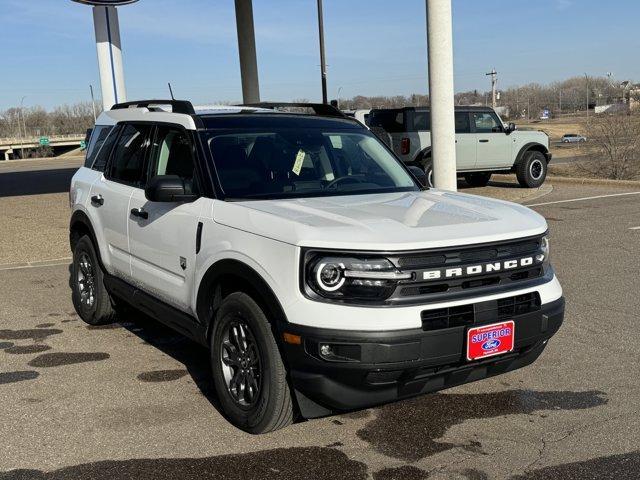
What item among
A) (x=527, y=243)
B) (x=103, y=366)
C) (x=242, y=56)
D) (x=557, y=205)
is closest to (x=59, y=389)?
(x=103, y=366)

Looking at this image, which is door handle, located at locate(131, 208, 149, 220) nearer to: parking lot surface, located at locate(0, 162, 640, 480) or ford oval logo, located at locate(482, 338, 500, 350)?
parking lot surface, located at locate(0, 162, 640, 480)

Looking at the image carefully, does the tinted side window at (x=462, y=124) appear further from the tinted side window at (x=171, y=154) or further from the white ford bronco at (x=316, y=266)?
the tinted side window at (x=171, y=154)

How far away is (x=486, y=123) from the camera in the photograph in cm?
1647

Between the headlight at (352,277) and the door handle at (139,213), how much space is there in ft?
6.19

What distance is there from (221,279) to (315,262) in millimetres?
835

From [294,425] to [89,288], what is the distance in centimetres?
302

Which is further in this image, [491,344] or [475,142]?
[475,142]

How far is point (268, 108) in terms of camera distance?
5.51 m

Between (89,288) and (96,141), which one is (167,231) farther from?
(96,141)

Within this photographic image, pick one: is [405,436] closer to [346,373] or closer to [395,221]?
[346,373]

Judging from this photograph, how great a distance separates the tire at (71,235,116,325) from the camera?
232 inches

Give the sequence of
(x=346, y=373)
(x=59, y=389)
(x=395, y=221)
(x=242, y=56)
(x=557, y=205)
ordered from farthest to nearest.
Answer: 1. (x=242, y=56)
2. (x=557, y=205)
3. (x=59, y=389)
4. (x=395, y=221)
5. (x=346, y=373)

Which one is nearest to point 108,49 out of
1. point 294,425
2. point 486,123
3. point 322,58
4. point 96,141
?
point 96,141

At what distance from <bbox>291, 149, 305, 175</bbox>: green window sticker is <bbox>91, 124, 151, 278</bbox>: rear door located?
4.13ft
